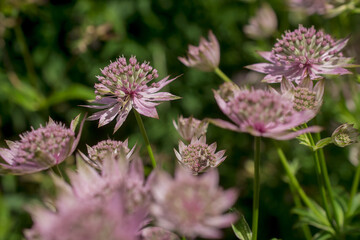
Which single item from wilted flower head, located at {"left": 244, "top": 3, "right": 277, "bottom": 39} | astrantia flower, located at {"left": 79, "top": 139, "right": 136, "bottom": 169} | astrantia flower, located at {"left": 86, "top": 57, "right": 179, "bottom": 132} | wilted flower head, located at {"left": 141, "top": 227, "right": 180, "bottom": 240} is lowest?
wilted flower head, located at {"left": 141, "top": 227, "right": 180, "bottom": 240}

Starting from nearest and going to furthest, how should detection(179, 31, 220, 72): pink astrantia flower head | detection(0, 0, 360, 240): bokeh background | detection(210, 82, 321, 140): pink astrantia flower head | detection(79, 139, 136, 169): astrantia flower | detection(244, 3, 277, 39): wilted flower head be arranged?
1. detection(210, 82, 321, 140): pink astrantia flower head
2. detection(79, 139, 136, 169): astrantia flower
3. detection(179, 31, 220, 72): pink astrantia flower head
4. detection(244, 3, 277, 39): wilted flower head
5. detection(0, 0, 360, 240): bokeh background

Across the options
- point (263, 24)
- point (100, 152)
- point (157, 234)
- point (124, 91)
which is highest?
point (263, 24)

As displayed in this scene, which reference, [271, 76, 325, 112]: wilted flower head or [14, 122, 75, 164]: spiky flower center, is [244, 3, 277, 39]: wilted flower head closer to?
[271, 76, 325, 112]: wilted flower head

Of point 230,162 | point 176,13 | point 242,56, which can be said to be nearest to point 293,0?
point 242,56

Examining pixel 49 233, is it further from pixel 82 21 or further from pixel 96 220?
pixel 82 21

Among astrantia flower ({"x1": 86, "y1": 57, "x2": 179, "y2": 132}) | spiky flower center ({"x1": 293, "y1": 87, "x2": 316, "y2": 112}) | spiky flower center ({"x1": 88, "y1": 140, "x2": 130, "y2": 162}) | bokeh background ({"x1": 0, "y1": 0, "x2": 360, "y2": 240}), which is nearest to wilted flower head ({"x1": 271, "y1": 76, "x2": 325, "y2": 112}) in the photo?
spiky flower center ({"x1": 293, "y1": 87, "x2": 316, "y2": 112})

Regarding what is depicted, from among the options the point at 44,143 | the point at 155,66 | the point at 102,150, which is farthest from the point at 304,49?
the point at 155,66

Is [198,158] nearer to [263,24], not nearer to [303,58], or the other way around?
[303,58]
